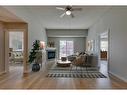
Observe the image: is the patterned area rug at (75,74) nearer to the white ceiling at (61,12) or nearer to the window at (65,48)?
the white ceiling at (61,12)

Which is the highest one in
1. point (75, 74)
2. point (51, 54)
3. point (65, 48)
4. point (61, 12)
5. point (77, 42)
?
point (61, 12)

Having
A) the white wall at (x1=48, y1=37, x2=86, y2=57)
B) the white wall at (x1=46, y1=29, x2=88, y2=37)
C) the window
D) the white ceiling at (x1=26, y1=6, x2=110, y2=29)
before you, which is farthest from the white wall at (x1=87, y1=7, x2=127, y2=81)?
the window

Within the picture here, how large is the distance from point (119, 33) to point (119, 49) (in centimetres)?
59

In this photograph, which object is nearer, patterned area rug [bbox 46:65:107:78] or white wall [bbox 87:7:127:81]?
white wall [bbox 87:7:127:81]

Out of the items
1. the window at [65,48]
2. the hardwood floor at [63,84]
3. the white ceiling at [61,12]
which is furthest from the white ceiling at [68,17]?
the window at [65,48]

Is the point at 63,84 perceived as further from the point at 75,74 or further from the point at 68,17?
the point at 68,17

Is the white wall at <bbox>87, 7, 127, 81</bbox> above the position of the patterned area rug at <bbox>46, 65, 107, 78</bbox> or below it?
above

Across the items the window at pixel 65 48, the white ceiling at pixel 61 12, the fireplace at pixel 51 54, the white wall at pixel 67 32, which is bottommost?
the fireplace at pixel 51 54

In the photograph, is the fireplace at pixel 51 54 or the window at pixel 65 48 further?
the window at pixel 65 48

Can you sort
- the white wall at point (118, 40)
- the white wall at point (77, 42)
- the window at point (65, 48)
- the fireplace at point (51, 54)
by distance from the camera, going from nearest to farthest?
the white wall at point (118, 40) < the fireplace at point (51, 54) < the white wall at point (77, 42) < the window at point (65, 48)

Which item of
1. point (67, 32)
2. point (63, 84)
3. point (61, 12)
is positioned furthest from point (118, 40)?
point (67, 32)

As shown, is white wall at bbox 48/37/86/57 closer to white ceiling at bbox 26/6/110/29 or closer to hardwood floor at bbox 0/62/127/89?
white ceiling at bbox 26/6/110/29

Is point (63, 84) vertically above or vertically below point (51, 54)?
below
